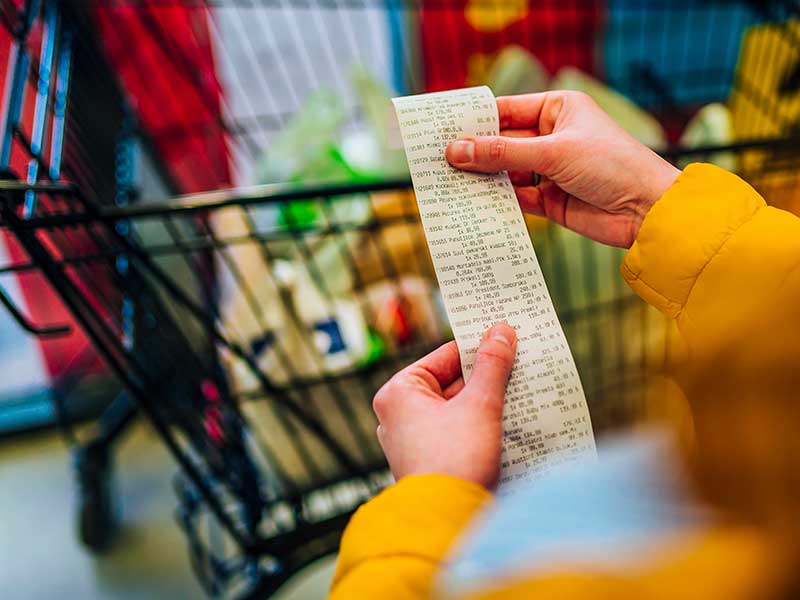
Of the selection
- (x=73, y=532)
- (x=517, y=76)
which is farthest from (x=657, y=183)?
(x=73, y=532)

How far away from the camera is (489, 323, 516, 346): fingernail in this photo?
471 mm

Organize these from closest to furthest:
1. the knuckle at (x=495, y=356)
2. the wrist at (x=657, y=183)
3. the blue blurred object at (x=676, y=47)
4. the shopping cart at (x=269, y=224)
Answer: the knuckle at (x=495, y=356), the wrist at (x=657, y=183), the shopping cart at (x=269, y=224), the blue blurred object at (x=676, y=47)

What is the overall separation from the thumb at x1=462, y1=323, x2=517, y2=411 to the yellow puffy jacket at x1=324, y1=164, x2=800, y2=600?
2.9 inches

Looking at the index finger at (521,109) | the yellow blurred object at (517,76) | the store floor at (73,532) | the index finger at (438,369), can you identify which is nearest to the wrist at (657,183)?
the index finger at (521,109)

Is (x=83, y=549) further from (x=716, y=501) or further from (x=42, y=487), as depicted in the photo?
(x=716, y=501)

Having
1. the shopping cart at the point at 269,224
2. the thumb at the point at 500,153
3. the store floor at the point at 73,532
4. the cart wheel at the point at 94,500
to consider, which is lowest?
the store floor at the point at 73,532

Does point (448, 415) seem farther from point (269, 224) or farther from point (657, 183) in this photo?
point (269, 224)

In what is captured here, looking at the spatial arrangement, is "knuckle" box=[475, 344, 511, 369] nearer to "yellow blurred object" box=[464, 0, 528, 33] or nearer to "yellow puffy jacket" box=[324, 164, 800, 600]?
"yellow puffy jacket" box=[324, 164, 800, 600]

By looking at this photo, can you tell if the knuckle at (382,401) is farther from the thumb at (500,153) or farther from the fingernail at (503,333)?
the thumb at (500,153)

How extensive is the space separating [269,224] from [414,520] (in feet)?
3.58

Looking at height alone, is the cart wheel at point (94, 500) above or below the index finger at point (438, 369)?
below

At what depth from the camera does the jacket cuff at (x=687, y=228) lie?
506mm

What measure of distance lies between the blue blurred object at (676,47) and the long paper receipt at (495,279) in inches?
49.7

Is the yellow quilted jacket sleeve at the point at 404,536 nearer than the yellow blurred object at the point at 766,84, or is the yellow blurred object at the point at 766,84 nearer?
the yellow quilted jacket sleeve at the point at 404,536
